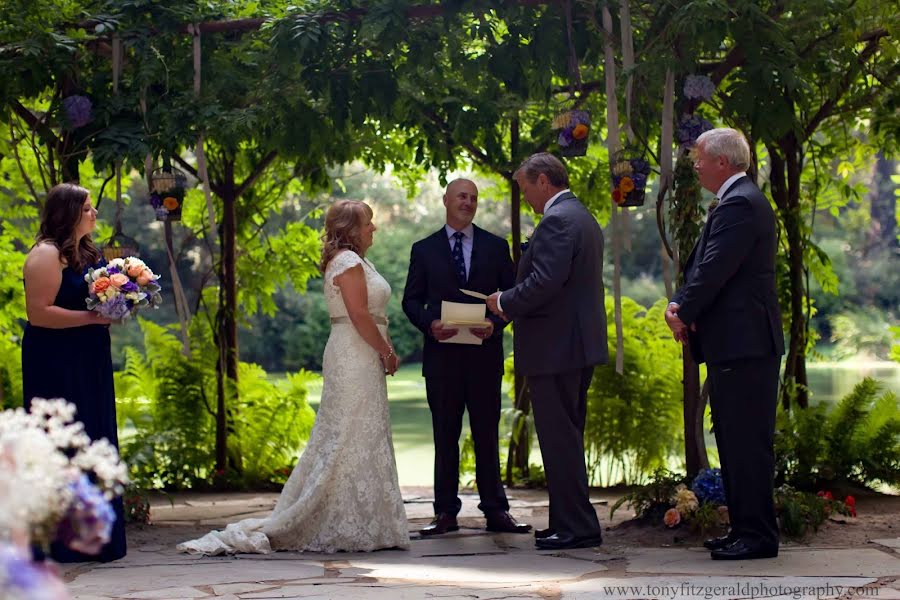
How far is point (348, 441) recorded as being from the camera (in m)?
5.80

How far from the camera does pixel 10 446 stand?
2064mm

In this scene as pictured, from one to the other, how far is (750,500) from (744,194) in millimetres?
1260

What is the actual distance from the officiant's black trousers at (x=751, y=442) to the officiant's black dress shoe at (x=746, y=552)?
2 centimetres

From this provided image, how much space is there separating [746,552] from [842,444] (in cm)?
236

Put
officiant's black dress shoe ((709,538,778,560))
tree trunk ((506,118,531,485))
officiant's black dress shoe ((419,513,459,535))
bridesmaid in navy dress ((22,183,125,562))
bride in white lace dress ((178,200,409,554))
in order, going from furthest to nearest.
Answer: tree trunk ((506,118,531,485)) < officiant's black dress shoe ((419,513,459,535)) < bride in white lace dress ((178,200,409,554)) < bridesmaid in navy dress ((22,183,125,562)) < officiant's black dress shoe ((709,538,778,560))

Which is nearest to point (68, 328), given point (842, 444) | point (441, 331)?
point (441, 331)

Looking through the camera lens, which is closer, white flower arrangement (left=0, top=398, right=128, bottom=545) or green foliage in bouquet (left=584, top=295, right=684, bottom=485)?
white flower arrangement (left=0, top=398, right=128, bottom=545)

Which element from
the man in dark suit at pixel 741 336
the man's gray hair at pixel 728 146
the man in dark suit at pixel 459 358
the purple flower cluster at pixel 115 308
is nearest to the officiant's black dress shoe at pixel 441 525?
the man in dark suit at pixel 459 358

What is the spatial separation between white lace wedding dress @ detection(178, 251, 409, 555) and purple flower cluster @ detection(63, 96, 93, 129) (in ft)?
5.13

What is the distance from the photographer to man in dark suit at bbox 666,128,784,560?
4.93m

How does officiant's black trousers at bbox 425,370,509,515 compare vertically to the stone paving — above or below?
above

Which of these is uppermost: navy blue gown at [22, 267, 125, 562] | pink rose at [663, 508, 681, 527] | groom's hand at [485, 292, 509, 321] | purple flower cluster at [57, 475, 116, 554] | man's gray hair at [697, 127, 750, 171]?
man's gray hair at [697, 127, 750, 171]

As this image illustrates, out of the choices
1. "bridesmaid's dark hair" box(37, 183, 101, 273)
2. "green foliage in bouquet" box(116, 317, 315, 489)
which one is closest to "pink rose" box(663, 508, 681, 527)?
"bridesmaid's dark hair" box(37, 183, 101, 273)

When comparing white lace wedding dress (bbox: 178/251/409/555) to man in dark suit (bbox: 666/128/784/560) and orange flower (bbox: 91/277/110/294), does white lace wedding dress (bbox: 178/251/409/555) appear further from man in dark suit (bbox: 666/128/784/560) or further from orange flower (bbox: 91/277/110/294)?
man in dark suit (bbox: 666/128/784/560)
